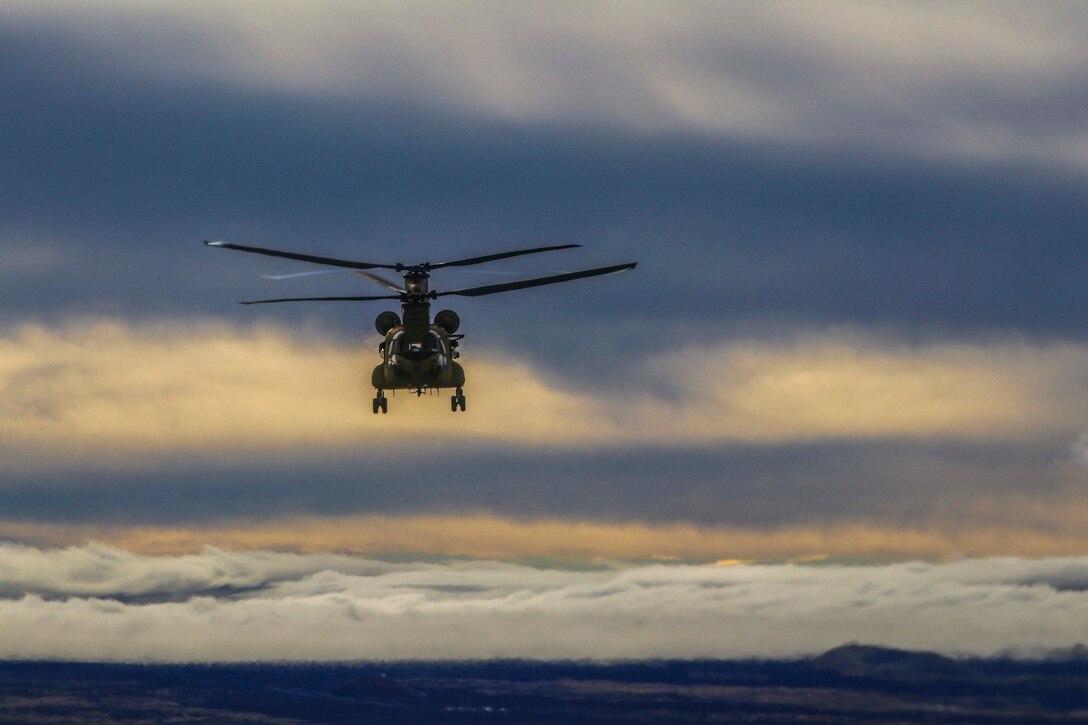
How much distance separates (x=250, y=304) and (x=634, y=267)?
33.5 meters

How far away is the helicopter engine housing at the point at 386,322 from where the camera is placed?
15175cm

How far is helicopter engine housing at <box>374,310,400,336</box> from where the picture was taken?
151750 millimetres

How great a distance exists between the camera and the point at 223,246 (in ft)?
459

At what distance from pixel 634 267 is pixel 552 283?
31.9 ft

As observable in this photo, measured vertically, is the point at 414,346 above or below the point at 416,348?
above

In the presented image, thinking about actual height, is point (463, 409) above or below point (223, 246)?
below

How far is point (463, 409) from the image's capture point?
6009 inches

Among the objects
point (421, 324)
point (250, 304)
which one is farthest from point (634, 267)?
point (250, 304)

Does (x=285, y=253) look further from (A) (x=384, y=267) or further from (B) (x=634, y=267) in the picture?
(B) (x=634, y=267)

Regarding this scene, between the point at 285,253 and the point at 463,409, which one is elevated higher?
the point at 285,253

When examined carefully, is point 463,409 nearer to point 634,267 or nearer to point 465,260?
point 465,260

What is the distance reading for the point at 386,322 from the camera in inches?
5994

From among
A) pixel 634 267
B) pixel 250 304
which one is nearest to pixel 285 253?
pixel 250 304

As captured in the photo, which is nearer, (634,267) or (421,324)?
(634,267)
